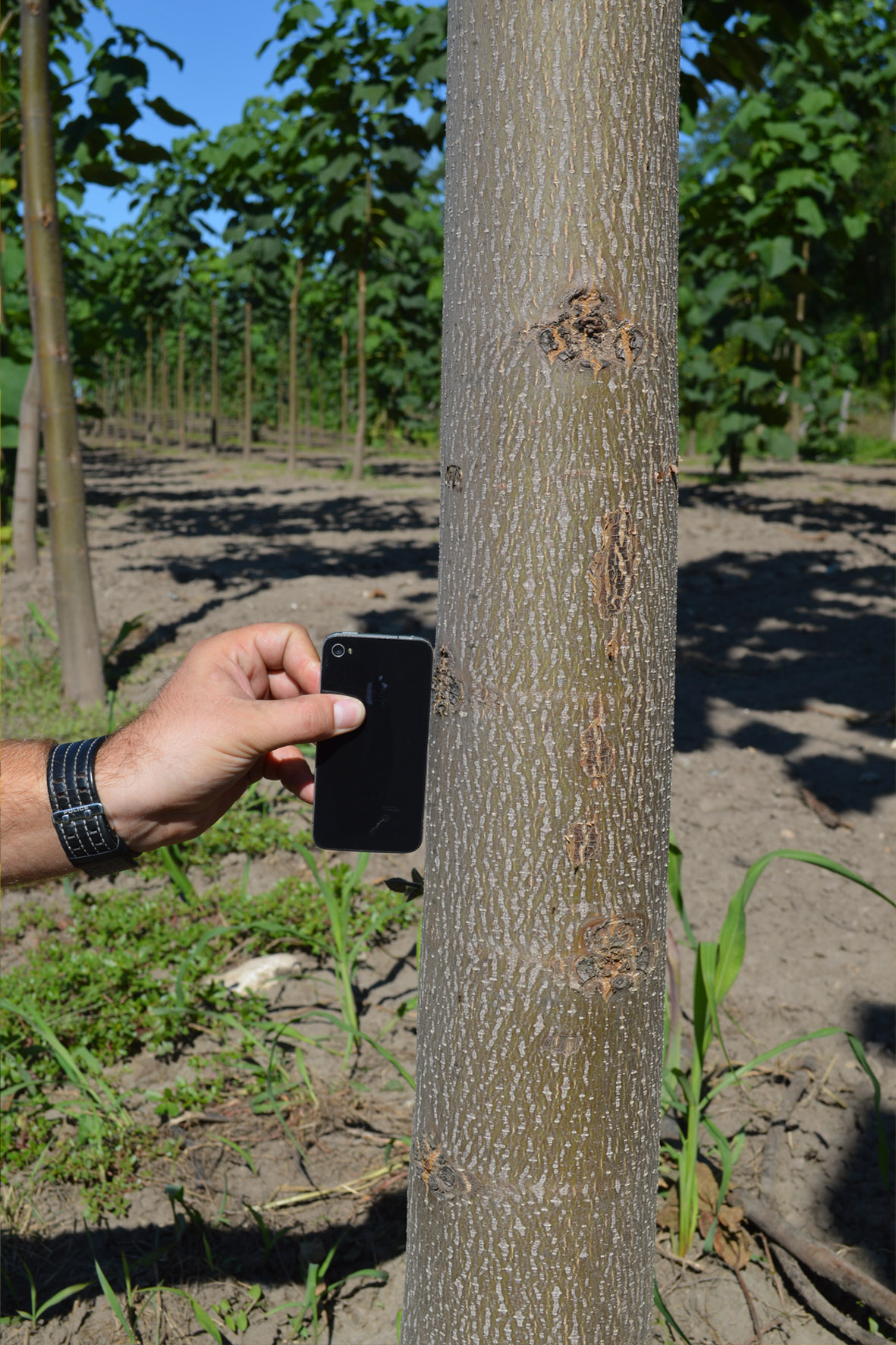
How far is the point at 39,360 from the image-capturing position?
422cm

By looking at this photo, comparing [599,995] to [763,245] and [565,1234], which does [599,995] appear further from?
[763,245]

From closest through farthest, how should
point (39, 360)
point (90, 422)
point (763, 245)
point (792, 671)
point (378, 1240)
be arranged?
1. point (378, 1240)
2. point (39, 360)
3. point (792, 671)
4. point (763, 245)
5. point (90, 422)

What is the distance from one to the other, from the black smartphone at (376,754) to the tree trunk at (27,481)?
5146 mm

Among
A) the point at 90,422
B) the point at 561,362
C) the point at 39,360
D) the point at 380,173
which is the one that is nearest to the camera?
the point at 561,362

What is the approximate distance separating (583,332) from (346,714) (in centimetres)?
58

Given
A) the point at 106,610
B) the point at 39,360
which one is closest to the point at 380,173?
the point at 106,610

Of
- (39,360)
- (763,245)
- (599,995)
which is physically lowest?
(599,995)

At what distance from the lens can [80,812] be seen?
154 cm

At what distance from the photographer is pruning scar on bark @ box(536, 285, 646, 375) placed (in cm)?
102

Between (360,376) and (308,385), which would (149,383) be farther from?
(360,376)

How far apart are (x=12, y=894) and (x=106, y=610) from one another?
2994mm

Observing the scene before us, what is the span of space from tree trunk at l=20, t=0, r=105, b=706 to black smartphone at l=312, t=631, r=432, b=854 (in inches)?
134

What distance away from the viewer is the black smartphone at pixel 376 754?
1347 mm

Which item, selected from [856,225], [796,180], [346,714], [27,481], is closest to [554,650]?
[346,714]
